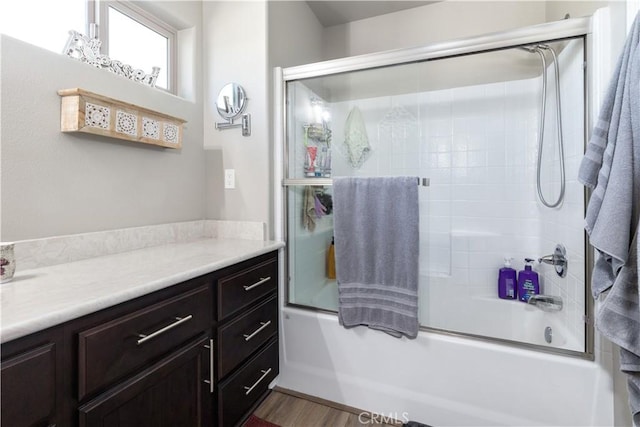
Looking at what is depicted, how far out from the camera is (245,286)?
138 cm

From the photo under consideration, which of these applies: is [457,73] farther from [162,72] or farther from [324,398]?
[324,398]

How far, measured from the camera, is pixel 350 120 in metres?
1.84

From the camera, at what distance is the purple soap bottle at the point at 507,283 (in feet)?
6.52

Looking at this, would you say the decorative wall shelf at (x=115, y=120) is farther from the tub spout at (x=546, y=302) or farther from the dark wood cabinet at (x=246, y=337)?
the tub spout at (x=546, y=302)

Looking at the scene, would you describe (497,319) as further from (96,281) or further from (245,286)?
(96,281)

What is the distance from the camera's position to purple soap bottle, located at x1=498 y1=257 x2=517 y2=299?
199 cm

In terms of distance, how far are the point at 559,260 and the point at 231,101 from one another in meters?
2.09

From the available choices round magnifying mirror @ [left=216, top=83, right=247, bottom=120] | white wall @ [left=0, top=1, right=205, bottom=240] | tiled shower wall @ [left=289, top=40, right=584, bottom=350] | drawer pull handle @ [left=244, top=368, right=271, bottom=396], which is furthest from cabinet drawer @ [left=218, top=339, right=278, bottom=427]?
round magnifying mirror @ [left=216, top=83, right=247, bottom=120]

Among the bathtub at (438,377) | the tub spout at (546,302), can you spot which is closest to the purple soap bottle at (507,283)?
the tub spout at (546,302)

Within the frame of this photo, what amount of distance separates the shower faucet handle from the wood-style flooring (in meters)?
1.18

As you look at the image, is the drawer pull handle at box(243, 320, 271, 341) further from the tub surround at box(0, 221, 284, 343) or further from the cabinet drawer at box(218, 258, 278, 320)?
the tub surround at box(0, 221, 284, 343)

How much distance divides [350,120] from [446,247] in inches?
46.7

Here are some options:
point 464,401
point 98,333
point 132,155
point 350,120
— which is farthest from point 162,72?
point 464,401

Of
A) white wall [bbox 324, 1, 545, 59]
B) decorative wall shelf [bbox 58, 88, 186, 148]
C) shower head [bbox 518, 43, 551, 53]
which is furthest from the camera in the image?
white wall [bbox 324, 1, 545, 59]
